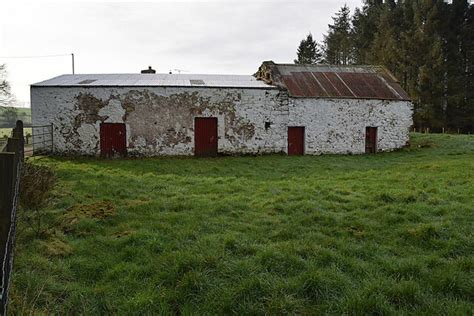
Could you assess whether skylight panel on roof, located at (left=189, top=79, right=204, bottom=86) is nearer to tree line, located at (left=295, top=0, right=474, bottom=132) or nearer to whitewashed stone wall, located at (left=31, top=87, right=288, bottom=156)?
whitewashed stone wall, located at (left=31, top=87, right=288, bottom=156)

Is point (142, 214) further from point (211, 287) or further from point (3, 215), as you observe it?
point (3, 215)

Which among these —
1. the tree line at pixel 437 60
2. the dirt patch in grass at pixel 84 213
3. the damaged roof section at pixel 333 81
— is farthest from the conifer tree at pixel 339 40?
the dirt patch in grass at pixel 84 213

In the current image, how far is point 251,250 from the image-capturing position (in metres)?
5.62

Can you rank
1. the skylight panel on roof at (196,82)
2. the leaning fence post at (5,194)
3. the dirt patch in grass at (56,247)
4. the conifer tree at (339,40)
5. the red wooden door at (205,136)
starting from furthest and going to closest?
1. the conifer tree at (339,40)
2. the skylight panel on roof at (196,82)
3. the red wooden door at (205,136)
4. the dirt patch in grass at (56,247)
5. the leaning fence post at (5,194)

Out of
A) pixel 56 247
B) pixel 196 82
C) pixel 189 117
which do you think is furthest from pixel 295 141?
pixel 56 247

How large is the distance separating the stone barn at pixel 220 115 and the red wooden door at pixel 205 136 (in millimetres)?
48

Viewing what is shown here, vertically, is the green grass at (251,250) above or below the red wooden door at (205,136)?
below

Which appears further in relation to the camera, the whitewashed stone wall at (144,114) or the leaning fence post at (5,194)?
the whitewashed stone wall at (144,114)

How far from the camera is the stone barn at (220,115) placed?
1766 centimetres

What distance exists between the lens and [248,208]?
26.5 feet

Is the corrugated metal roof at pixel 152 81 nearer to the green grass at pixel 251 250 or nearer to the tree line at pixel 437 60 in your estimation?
the green grass at pixel 251 250

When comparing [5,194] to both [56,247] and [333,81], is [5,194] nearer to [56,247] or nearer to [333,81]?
[56,247]

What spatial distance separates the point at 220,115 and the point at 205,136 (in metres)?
1.24

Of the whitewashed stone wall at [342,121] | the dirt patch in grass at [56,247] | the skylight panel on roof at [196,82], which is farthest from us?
the whitewashed stone wall at [342,121]
